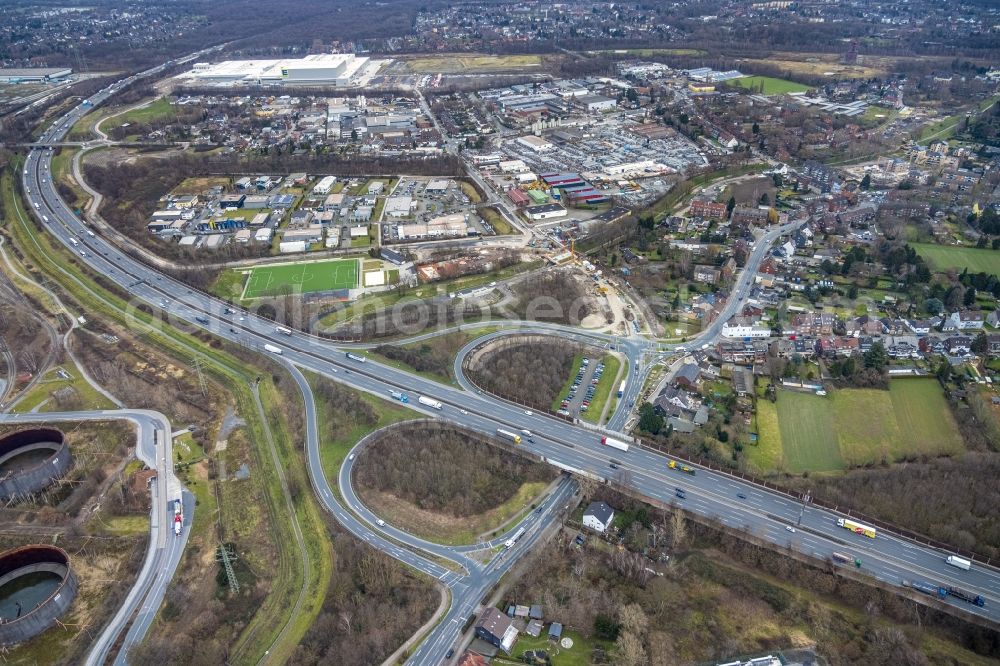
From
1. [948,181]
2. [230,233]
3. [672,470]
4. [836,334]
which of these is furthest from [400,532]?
[948,181]

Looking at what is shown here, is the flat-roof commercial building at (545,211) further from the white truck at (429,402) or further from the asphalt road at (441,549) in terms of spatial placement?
the asphalt road at (441,549)

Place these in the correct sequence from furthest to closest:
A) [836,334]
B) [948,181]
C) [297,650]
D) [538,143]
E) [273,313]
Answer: [538,143] < [948,181] < [273,313] < [836,334] < [297,650]

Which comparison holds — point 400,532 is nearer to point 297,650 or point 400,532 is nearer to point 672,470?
point 297,650

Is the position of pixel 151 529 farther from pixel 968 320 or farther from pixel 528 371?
pixel 968 320

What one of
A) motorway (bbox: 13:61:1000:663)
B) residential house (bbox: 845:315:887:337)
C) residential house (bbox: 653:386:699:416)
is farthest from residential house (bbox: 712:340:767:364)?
residential house (bbox: 845:315:887:337)

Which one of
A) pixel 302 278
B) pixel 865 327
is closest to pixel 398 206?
pixel 302 278

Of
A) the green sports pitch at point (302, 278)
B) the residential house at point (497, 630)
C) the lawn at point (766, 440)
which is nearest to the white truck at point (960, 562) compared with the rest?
the lawn at point (766, 440)
